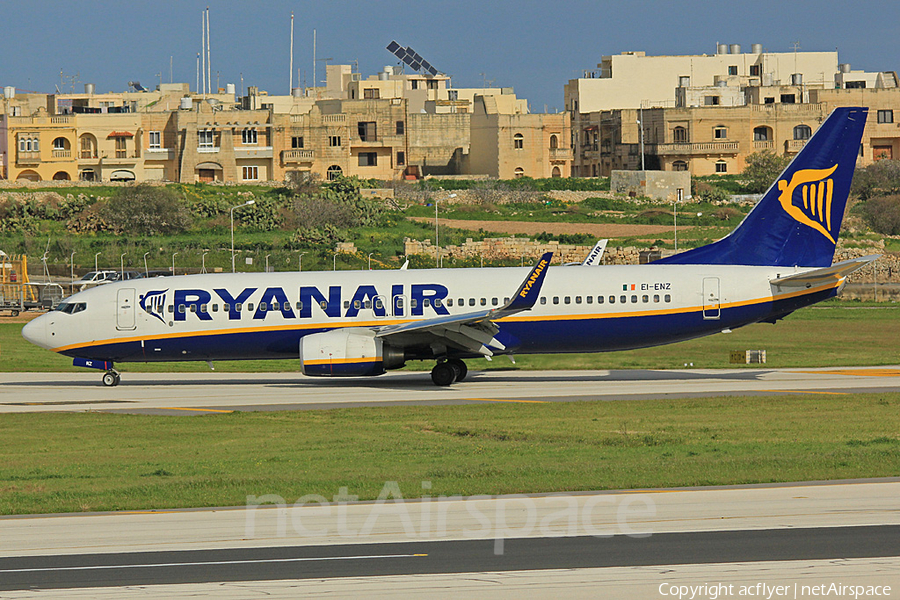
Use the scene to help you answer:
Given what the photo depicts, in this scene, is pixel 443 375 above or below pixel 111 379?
above

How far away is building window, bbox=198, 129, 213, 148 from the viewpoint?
147375 mm

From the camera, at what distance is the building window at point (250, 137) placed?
14775cm

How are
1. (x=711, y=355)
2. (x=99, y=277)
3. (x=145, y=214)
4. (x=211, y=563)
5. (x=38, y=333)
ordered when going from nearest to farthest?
(x=211, y=563)
(x=38, y=333)
(x=711, y=355)
(x=99, y=277)
(x=145, y=214)

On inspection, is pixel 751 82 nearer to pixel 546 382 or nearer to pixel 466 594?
pixel 546 382

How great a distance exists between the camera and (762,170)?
133125mm

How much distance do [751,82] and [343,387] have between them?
149m

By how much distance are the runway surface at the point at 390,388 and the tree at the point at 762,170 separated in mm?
93815

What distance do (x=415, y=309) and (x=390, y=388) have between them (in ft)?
9.41

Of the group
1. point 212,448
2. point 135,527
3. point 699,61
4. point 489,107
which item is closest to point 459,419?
point 212,448

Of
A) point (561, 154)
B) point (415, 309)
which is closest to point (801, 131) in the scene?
point (561, 154)

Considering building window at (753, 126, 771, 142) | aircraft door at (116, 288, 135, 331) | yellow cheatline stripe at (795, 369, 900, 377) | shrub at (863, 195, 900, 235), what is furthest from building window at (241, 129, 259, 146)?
yellow cheatline stripe at (795, 369, 900, 377)

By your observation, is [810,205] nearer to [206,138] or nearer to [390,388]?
[390,388]

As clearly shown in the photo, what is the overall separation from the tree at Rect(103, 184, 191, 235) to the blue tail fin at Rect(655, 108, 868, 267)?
257 feet


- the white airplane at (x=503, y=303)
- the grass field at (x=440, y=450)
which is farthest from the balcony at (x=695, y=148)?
the grass field at (x=440, y=450)
